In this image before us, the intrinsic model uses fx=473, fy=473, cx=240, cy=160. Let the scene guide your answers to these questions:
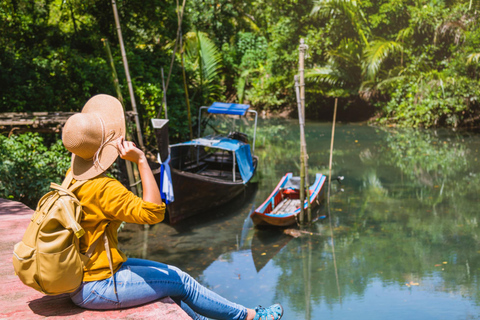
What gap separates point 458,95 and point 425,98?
1282mm

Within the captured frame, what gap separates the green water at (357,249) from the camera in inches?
211

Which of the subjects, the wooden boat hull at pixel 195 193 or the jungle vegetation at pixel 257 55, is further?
the jungle vegetation at pixel 257 55

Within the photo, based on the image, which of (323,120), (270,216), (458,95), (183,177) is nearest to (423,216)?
(270,216)

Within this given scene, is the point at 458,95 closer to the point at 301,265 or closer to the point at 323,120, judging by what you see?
the point at 323,120

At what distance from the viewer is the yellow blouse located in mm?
2309

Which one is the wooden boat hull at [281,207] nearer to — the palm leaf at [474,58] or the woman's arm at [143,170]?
the woman's arm at [143,170]

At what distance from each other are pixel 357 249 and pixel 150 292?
16.3ft

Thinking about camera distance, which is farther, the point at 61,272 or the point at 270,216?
the point at 270,216

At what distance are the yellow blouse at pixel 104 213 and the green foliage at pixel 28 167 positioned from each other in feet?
14.1

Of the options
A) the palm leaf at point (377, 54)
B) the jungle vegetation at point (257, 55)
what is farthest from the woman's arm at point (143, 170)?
the palm leaf at point (377, 54)

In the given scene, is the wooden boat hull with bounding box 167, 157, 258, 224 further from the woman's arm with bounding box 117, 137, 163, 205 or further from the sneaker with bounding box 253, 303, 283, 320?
the woman's arm with bounding box 117, 137, 163, 205

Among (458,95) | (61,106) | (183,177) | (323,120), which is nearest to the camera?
(183,177)

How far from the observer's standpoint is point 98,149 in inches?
95.8

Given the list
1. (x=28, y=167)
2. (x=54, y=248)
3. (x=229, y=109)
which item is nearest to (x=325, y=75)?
(x=229, y=109)
